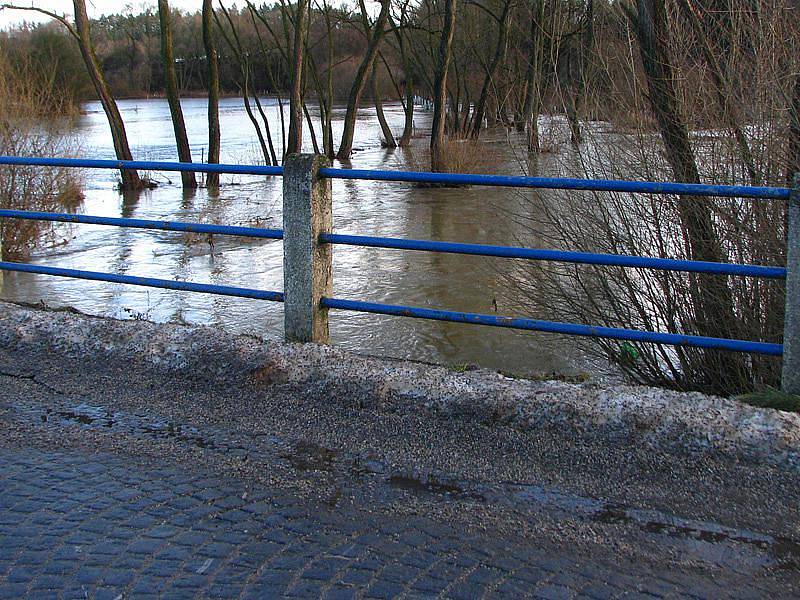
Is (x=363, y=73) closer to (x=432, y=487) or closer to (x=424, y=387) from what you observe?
(x=424, y=387)

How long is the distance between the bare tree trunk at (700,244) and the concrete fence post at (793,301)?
68.5 inches

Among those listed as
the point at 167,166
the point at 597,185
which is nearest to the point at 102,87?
the point at 167,166

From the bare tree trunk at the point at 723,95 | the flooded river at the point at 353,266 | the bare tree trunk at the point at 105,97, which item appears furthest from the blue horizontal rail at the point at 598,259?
the bare tree trunk at the point at 105,97

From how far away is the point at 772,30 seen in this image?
247 inches

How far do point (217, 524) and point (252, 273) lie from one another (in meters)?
9.15

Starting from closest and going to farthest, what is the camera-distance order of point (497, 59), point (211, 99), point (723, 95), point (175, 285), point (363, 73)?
1. point (175, 285)
2. point (723, 95)
3. point (211, 99)
4. point (363, 73)
5. point (497, 59)

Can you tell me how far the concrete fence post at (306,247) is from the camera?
547 cm

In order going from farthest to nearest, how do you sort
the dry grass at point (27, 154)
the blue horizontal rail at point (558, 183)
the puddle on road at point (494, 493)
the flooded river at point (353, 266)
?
the dry grass at point (27, 154), the flooded river at point (353, 266), the blue horizontal rail at point (558, 183), the puddle on road at point (494, 493)

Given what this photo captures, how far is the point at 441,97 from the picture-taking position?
23562 mm

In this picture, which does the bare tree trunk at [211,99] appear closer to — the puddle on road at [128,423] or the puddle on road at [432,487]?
the puddle on road at [128,423]

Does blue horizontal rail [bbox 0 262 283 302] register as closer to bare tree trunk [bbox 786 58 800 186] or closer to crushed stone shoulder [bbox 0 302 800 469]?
crushed stone shoulder [bbox 0 302 800 469]

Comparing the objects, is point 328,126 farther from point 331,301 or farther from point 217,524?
point 217,524

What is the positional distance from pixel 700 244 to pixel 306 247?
2678 mm

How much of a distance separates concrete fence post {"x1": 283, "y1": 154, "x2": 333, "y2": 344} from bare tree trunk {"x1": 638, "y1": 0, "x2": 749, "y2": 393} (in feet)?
8.13
